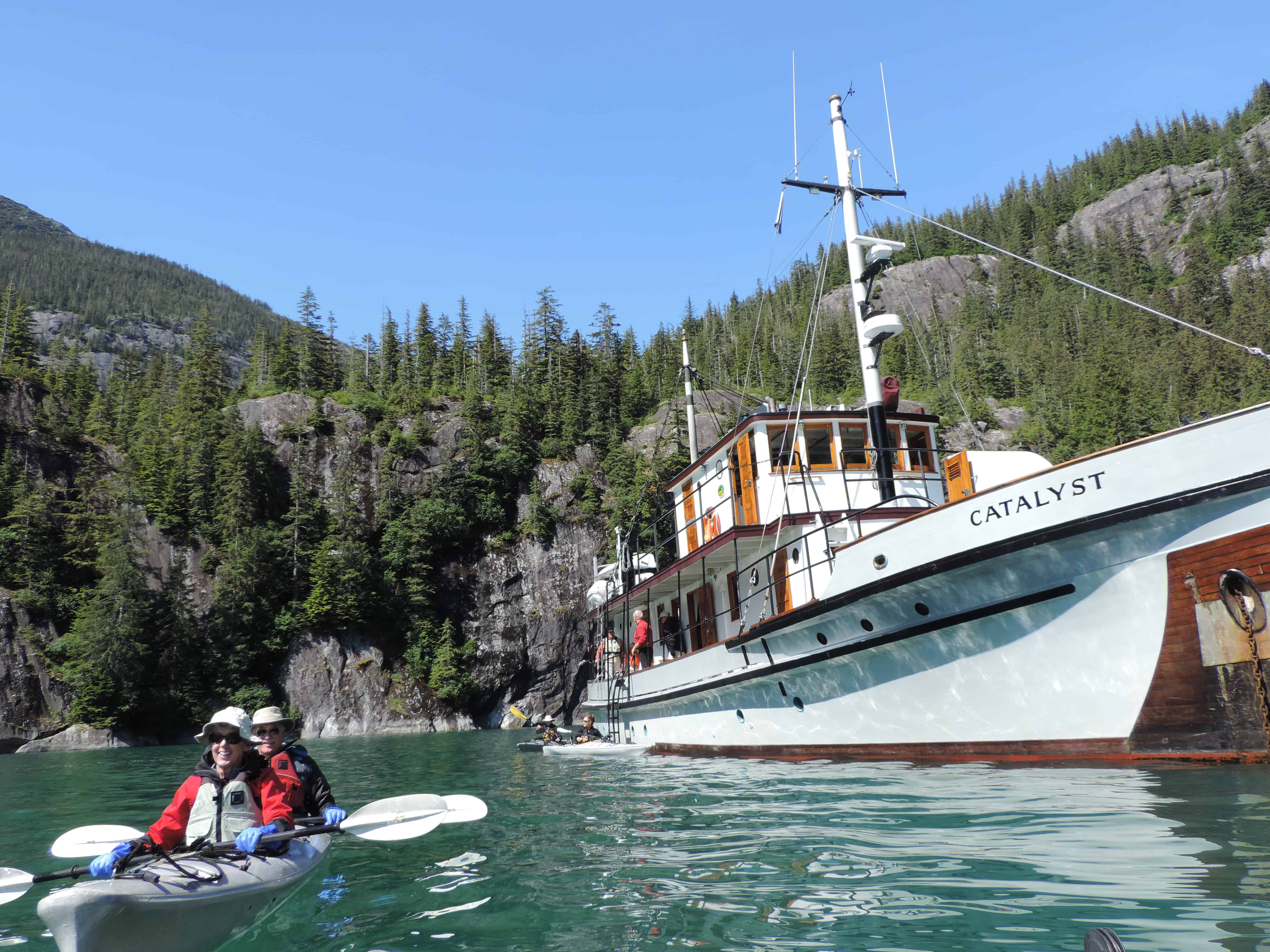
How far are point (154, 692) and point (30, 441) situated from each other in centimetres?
1887

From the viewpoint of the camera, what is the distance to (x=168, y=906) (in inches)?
152

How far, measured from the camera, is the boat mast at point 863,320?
12.1m

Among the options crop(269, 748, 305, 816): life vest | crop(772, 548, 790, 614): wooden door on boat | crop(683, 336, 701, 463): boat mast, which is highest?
crop(683, 336, 701, 463): boat mast

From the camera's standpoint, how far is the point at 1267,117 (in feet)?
424

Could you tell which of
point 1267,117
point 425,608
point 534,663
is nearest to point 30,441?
point 425,608

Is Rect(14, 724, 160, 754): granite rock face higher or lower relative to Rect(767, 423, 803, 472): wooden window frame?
lower

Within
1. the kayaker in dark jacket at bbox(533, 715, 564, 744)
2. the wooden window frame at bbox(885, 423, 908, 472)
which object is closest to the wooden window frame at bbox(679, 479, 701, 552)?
the wooden window frame at bbox(885, 423, 908, 472)

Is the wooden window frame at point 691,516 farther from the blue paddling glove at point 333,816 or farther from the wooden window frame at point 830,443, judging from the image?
the blue paddling glove at point 333,816

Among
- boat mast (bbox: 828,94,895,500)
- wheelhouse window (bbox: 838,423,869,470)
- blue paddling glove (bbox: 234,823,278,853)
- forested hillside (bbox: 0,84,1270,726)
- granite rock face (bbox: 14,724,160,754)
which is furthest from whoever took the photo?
forested hillside (bbox: 0,84,1270,726)

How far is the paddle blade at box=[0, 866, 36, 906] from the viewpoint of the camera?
439cm

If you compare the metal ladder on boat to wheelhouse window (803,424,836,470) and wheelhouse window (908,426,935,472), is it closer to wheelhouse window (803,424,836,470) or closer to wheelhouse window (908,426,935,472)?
wheelhouse window (803,424,836,470)

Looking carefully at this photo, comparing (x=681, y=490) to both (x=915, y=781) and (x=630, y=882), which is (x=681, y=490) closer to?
(x=915, y=781)

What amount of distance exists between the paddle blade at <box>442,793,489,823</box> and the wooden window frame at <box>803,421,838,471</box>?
9106mm

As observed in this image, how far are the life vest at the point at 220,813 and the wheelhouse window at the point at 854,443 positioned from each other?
1064 centimetres
